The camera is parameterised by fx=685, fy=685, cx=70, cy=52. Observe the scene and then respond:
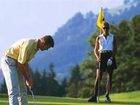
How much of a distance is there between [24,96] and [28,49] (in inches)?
49.1

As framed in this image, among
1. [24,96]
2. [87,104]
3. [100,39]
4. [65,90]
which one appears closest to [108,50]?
[100,39]

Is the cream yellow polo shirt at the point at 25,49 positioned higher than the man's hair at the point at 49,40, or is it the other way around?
the man's hair at the point at 49,40

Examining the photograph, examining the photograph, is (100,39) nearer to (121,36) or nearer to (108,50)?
(108,50)

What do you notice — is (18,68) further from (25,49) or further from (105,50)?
(105,50)

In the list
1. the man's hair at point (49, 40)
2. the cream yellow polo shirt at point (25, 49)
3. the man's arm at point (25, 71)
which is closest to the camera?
the man's hair at point (49, 40)

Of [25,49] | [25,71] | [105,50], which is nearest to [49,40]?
[25,49]

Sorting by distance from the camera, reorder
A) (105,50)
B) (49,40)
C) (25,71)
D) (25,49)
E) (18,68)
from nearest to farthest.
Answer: (49,40) < (25,49) < (25,71) < (18,68) < (105,50)

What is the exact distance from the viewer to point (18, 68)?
14266 mm

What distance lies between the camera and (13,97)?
565 inches

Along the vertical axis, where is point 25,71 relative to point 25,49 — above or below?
below

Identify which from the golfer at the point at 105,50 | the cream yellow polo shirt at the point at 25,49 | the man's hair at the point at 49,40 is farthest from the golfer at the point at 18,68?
the golfer at the point at 105,50

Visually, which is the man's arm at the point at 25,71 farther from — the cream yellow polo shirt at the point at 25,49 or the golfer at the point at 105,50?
the golfer at the point at 105,50

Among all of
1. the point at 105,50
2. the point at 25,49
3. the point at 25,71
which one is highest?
the point at 25,49

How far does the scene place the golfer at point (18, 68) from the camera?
13820 mm
